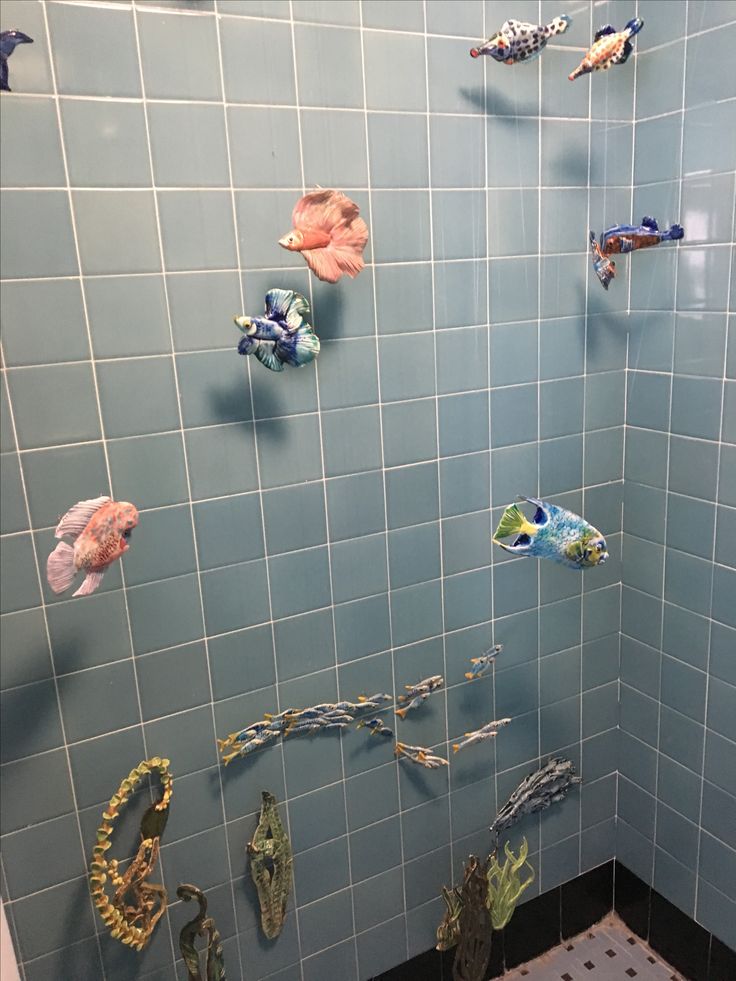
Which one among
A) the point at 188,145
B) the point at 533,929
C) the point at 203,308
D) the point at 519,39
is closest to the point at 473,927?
the point at 533,929

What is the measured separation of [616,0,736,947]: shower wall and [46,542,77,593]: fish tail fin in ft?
4.15

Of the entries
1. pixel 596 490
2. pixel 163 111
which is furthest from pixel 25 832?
pixel 596 490

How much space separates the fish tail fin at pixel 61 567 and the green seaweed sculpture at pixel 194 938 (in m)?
0.64

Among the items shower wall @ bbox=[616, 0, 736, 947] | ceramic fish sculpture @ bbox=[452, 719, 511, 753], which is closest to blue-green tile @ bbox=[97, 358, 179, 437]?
ceramic fish sculpture @ bbox=[452, 719, 511, 753]

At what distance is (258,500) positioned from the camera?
1.38 m

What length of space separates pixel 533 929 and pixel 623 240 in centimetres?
166

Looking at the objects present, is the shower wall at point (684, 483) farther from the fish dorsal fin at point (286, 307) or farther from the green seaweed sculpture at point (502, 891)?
the fish dorsal fin at point (286, 307)

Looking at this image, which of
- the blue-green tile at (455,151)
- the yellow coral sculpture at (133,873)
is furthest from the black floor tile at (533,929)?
the blue-green tile at (455,151)

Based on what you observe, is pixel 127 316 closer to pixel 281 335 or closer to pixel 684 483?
pixel 281 335

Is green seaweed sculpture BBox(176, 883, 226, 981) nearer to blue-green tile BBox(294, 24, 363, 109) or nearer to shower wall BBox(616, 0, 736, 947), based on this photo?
shower wall BBox(616, 0, 736, 947)

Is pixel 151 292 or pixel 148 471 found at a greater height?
pixel 151 292

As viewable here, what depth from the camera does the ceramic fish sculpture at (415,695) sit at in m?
1.59

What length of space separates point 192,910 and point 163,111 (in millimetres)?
1453

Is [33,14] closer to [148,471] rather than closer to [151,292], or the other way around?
[151,292]
